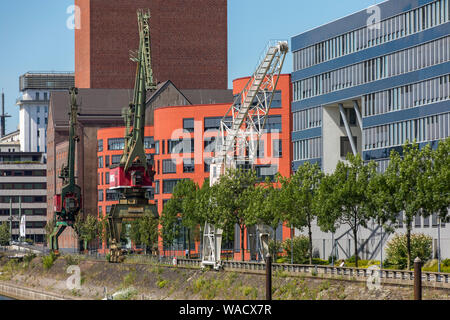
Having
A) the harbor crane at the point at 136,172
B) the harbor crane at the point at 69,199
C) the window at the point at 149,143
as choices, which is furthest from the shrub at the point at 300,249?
the window at the point at 149,143

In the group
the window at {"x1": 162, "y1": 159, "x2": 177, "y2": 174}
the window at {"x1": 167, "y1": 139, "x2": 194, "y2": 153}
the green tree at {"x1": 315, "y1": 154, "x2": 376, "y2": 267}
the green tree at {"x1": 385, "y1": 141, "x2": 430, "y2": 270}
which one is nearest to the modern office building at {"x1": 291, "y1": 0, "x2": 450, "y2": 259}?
the green tree at {"x1": 315, "y1": 154, "x2": 376, "y2": 267}

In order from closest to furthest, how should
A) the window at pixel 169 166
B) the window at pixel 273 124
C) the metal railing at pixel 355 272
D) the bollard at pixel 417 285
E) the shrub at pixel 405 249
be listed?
the bollard at pixel 417 285, the metal railing at pixel 355 272, the shrub at pixel 405 249, the window at pixel 273 124, the window at pixel 169 166

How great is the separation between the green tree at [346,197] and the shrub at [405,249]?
4191 mm

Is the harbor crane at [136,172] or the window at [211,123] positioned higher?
the window at [211,123]

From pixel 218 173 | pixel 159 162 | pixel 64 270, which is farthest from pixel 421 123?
pixel 159 162

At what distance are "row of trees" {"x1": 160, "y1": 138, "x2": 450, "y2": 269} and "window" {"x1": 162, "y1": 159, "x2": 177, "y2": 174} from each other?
1845 inches

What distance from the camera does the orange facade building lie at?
163125 millimetres

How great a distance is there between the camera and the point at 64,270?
149625 mm

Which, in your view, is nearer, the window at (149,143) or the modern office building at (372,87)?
the modern office building at (372,87)

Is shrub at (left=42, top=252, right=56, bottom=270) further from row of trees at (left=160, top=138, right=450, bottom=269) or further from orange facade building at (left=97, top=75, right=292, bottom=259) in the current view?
row of trees at (left=160, top=138, right=450, bottom=269)

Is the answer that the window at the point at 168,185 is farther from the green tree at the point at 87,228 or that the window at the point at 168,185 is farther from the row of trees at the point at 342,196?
the row of trees at the point at 342,196

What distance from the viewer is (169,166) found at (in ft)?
596

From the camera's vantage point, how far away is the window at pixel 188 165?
586 ft

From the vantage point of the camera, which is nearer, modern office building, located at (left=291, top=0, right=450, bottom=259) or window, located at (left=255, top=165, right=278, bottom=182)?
modern office building, located at (left=291, top=0, right=450, bottom=259)
